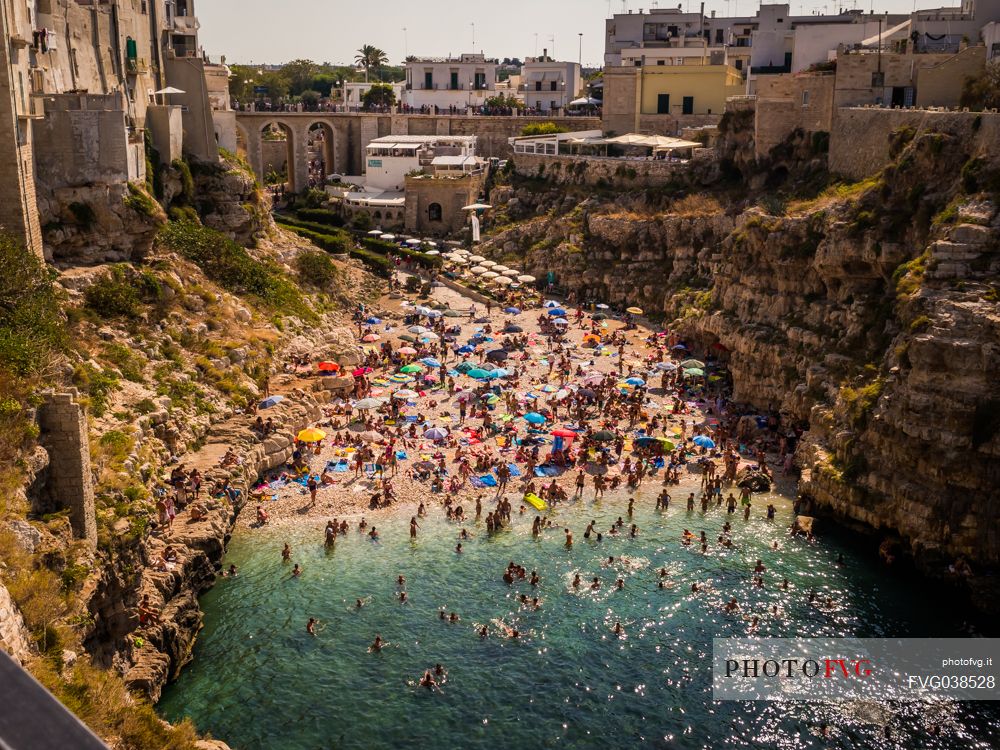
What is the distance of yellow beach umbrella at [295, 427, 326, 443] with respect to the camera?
3322 cm

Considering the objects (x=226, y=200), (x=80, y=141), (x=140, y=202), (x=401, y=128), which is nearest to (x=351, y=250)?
(x=226, y=200)

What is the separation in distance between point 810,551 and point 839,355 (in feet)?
26.4

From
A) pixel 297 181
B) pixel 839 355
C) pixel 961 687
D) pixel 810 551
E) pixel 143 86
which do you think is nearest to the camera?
pixel 961 687

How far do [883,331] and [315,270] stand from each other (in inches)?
1078

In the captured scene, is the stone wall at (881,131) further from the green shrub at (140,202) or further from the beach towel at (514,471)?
the green shrub at (140,202)

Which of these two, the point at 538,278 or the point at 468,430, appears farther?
the point at 538,278

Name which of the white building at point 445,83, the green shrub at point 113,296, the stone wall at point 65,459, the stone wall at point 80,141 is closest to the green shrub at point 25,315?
the stone wall at point 65,459

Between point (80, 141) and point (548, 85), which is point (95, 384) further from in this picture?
point (548, 85)

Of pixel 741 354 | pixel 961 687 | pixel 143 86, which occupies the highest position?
pixel 143 86

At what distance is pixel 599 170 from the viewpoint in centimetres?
5725

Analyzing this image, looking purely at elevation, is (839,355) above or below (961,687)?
above

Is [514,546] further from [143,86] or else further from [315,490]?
[143,86]

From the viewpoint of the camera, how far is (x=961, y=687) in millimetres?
22219

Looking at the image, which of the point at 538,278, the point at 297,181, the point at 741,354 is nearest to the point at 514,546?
the point at 741,354
